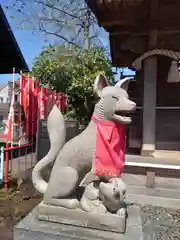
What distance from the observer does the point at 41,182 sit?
224 centimetres

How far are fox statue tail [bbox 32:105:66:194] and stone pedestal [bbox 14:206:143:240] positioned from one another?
0.96 feet

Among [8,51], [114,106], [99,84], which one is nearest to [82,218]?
[114,106]

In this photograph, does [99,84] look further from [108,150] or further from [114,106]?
[108,150]

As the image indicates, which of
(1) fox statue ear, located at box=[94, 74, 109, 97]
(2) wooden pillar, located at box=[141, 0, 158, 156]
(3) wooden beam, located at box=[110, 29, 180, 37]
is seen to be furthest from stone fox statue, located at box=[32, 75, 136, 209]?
(3) wooden beam, located at box=[110, 29, 180, 37]

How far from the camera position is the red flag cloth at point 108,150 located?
192 centimetres

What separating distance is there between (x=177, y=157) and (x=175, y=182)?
72cm

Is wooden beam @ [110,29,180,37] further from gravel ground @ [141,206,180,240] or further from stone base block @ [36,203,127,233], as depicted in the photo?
stone base block @ [36,203,127,233]

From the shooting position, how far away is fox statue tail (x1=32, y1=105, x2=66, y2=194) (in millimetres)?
2090

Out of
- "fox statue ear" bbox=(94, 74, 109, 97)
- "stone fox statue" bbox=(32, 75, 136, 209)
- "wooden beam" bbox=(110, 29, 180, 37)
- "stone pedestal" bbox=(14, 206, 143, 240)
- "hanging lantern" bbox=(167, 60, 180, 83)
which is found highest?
"wooden beam" bbox=(110, 29, 180, 37)

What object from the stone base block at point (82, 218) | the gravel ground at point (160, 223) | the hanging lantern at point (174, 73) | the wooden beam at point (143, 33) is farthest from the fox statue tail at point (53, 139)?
the wooden beam at point (143, 33)

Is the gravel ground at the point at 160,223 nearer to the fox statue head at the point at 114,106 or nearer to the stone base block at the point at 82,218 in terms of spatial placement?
the stone base block at the point at 82,218

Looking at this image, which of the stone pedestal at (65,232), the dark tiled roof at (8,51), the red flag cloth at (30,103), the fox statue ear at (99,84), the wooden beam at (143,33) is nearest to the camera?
the stone pedestal at (65,232)

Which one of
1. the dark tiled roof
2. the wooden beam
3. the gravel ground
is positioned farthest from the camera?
the dark tiled roof

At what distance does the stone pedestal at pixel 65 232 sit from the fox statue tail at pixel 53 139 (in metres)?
0.29
